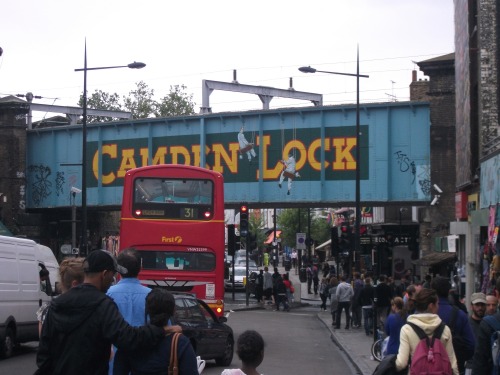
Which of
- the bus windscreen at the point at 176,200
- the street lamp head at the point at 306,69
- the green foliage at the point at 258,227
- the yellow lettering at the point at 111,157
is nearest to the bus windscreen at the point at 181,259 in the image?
the bus windscreen at the point at 176,200

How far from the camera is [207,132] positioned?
134ft

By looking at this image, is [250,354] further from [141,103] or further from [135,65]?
[141,103]

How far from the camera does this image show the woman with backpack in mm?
8109

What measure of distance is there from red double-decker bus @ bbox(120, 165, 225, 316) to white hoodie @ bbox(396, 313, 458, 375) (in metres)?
14.4

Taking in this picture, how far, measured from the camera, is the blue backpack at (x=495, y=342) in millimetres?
7773

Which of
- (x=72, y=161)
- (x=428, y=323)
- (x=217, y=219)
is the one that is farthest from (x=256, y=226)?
(x=428, y=323)

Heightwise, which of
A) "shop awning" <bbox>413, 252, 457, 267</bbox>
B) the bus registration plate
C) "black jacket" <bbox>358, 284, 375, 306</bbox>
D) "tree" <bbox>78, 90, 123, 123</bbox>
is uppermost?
"tree" <bbox>78, 90, 123, 123</bbox>

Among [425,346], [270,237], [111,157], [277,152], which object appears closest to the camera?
[425,346]

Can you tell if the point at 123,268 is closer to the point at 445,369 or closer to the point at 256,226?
the point at 445,369

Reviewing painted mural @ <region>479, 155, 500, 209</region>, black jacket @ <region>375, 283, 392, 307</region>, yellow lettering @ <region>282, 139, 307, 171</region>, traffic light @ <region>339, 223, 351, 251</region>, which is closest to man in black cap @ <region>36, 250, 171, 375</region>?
painted mural @ <region>479, 155, 500, 209</region>

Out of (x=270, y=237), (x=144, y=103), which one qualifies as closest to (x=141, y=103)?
(x=144, y=103)

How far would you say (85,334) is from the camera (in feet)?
19.8

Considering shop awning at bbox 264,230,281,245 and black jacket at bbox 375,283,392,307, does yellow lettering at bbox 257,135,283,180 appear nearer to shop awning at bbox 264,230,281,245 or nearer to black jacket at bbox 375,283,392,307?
black jacket at bbox 375,283,392,307

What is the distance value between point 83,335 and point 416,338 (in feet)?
10.9
